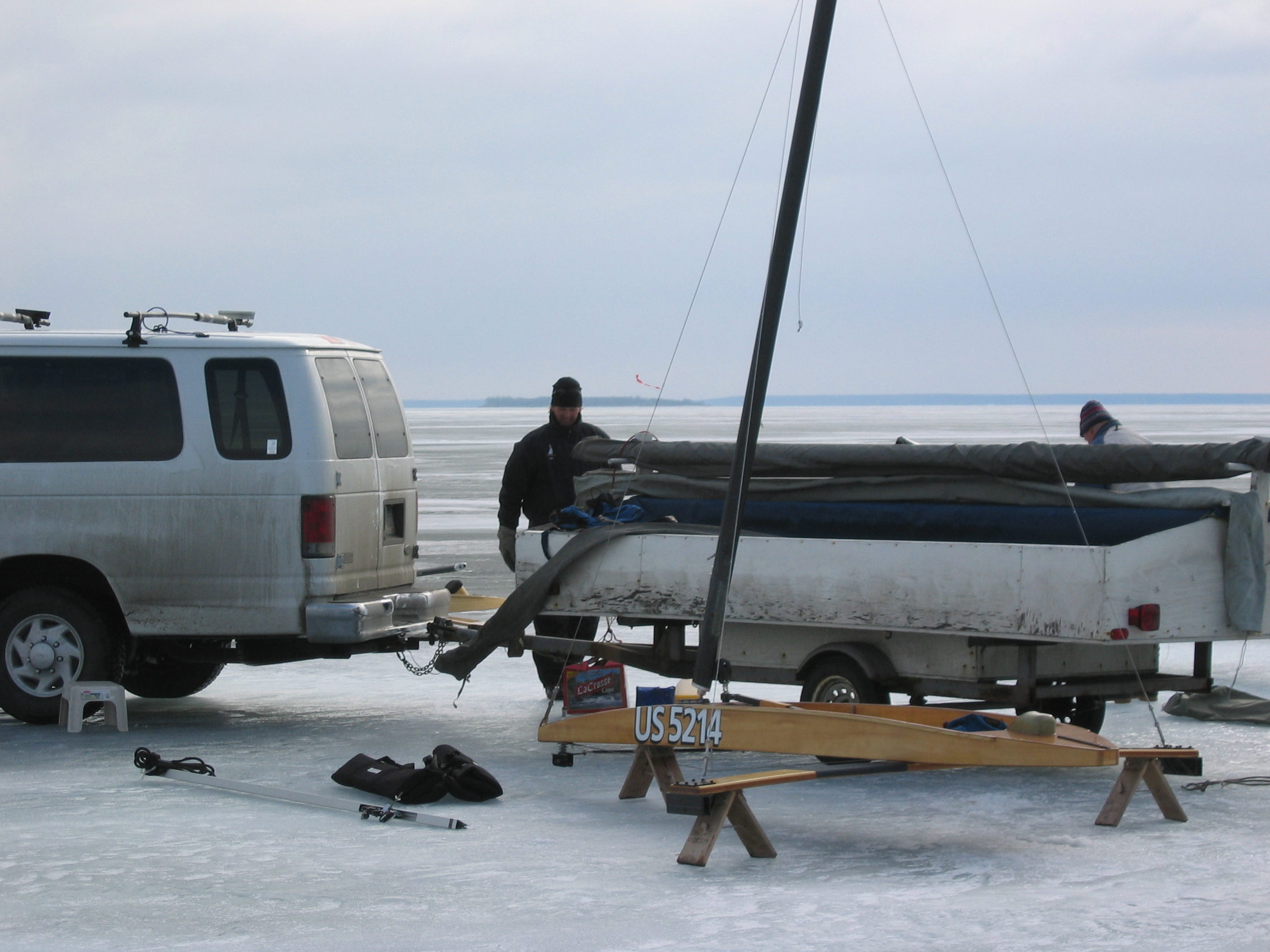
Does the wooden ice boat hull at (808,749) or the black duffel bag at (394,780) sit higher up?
the wooden ice boat hull at (808,749)

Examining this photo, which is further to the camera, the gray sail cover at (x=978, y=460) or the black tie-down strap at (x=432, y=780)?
the gray sail cover at (x=978, y=460)

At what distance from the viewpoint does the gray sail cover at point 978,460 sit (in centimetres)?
758

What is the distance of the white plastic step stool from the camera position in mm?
8914

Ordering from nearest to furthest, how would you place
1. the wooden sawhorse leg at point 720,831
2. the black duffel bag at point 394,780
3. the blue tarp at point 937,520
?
1. the wooden sawhorse leg at point 720,831
2. the black duffel bag at point 394,780
3. the blue tarp at point 937,520

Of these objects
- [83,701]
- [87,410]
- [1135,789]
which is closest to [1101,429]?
[1135,789]

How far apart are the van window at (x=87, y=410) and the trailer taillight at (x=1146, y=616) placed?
5.10 meters

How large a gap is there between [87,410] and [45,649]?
1344 mm

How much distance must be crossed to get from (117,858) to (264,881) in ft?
2.28

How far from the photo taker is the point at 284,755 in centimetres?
840

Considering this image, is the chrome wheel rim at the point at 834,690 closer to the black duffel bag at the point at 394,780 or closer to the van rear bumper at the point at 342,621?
the black duffel bag at the point at 394,780

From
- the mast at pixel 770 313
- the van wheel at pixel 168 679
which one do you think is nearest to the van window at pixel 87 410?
the van wheel at pixel 168 679

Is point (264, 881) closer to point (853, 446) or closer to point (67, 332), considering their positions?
point (853, 446)

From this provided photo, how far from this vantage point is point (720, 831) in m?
6.25

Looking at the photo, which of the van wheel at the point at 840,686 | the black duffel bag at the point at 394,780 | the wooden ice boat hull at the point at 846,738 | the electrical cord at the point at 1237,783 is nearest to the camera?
the wooden ice boat hull at the point at 846,738
